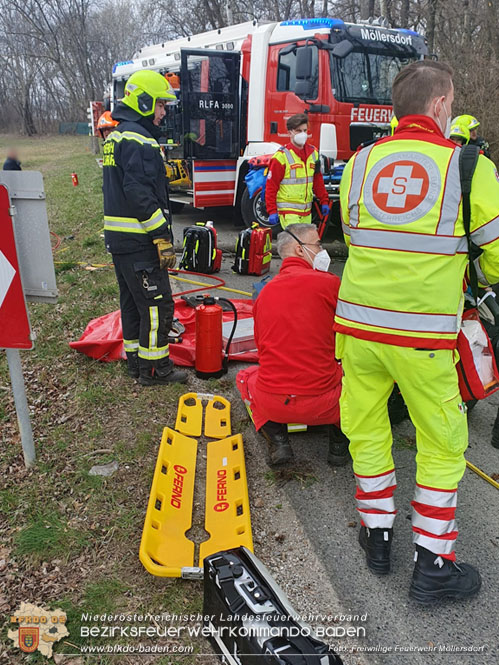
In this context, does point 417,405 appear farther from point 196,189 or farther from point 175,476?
point 196,189

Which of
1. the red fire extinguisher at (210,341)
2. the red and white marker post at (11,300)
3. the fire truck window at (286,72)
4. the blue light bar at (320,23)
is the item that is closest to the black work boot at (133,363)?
the red fire extinguisher at (210,341)

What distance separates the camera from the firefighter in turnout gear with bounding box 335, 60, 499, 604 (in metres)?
2.08

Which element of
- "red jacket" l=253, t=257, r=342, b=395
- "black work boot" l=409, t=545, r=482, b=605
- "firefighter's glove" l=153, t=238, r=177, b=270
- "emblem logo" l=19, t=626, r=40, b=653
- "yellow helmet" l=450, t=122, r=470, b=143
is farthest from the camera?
"yellow helmet" l=450, t=122, r=470, b=143

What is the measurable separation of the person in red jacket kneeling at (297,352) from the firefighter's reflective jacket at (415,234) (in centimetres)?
73

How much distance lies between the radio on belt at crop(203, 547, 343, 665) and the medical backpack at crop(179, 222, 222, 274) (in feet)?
17.0

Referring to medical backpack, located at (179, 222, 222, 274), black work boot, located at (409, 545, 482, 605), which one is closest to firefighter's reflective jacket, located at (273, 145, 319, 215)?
medical backpack, located at (179, 222, 222, 274)

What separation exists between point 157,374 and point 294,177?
2.82 m

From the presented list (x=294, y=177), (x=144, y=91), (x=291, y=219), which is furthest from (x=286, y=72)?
(x=144, y=91)

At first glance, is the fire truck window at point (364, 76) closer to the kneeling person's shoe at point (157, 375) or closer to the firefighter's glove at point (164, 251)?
the firefighter's glove at point (164, 251)

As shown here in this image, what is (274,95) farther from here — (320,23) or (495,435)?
(495,435)

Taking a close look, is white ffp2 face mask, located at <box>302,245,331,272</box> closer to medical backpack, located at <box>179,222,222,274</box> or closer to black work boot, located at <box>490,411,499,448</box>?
black work boot, located at <box>490,411,499,448</box>

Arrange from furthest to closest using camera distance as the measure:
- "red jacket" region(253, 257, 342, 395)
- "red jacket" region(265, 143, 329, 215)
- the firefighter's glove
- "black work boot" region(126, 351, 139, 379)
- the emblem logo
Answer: "red jacket" region(265, 143, 329, 215)
"black work boot" region(126, 351, 139, 379)
the firefighter's glove
"red jacket" region(253, 257, 342, 395)
the emblem logo

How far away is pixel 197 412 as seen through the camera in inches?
150

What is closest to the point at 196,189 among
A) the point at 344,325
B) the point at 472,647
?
the point at 344,325
